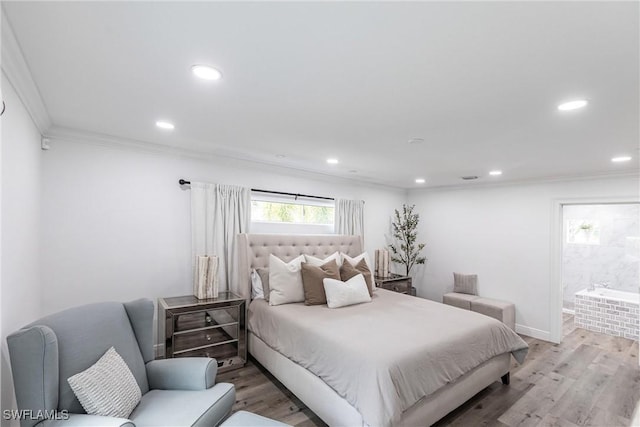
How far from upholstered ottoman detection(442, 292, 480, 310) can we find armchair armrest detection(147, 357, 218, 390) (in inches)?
161

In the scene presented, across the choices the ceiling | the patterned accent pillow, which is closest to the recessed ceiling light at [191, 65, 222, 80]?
the ceiling

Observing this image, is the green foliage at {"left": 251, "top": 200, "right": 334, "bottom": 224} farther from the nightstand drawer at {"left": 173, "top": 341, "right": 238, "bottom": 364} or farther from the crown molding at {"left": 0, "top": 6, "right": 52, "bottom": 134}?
the crown molding at {"left": 0, "top": 6, "right": 52, "bottom": 134}

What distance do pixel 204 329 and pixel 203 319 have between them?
237 millimetres

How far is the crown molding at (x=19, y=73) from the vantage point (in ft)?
4.35

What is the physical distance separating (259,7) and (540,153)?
3.25m

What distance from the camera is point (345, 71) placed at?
5.27 feet

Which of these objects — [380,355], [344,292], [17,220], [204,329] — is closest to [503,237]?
[344,292]

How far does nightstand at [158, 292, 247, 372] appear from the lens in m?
2.89

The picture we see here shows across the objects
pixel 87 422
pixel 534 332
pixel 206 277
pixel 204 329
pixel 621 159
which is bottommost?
pixel 534 332

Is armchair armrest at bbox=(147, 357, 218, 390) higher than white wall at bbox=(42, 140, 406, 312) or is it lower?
lower

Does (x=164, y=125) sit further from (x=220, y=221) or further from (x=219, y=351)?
(x=219, y=351)

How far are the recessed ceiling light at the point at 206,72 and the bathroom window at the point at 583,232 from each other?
7.45 m

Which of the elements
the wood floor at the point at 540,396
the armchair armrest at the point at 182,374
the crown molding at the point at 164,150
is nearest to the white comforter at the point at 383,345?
the wood floor at the point at 540,396

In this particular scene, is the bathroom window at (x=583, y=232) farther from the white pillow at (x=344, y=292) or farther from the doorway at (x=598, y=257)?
the white pillow at (x=344, y=292)
